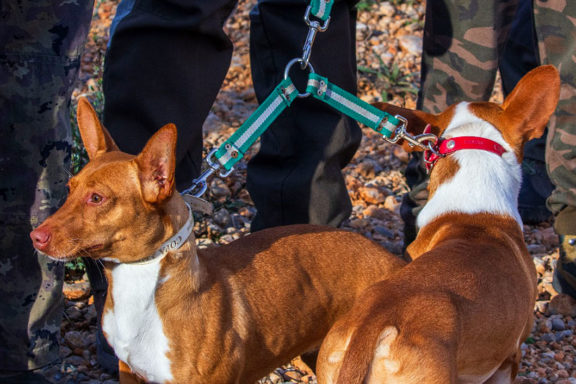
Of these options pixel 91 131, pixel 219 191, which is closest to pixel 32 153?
pixel 91 131

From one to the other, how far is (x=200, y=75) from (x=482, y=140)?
1348 millimetres

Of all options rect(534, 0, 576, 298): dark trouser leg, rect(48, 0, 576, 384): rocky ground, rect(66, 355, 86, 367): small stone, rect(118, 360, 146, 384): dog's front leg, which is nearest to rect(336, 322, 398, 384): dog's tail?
rect(118, 360, 146, 384): dog's front leg

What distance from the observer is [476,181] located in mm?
3115

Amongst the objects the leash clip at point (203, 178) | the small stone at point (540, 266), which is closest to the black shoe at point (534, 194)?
the small stone at point (540, 266)

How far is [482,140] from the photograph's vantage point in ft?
10.5

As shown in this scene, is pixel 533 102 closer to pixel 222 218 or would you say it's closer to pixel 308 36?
pixel 308 36

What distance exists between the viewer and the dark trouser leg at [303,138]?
3855 millimetres

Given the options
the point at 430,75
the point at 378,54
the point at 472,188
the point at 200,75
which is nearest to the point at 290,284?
the point at 472,188

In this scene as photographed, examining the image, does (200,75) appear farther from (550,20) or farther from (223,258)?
(550,20)

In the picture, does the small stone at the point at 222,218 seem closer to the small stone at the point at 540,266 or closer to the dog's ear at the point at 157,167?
the small stone at the point at 540,266

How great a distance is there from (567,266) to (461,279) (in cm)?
179

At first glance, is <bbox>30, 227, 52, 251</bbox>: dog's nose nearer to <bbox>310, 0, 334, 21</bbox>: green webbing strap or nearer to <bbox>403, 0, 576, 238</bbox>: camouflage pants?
<bbox>310, 0, 334, 21</bbox>: green webbing strap

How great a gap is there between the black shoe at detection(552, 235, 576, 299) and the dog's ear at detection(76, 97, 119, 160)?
2670 mm

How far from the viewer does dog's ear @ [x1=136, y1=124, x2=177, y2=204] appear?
2461mm
